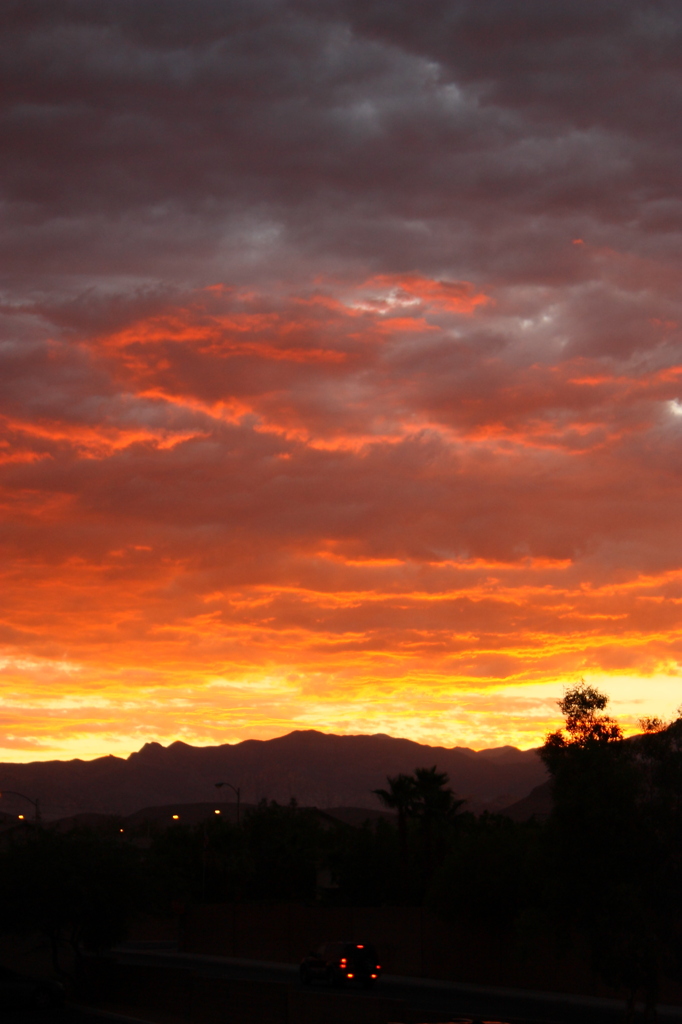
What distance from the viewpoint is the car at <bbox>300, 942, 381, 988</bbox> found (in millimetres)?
43062

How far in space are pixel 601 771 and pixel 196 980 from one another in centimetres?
1165

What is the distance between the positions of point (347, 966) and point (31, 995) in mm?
13275

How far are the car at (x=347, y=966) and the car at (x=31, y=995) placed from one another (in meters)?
12.0

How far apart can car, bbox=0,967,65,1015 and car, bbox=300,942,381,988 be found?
1199 cm

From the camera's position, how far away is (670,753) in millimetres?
25328

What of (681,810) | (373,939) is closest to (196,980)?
(681,810)

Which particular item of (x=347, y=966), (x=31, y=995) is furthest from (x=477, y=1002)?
(x=31, y=995)

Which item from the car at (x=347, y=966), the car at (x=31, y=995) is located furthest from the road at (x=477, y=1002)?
the car at (x=31, y=995)

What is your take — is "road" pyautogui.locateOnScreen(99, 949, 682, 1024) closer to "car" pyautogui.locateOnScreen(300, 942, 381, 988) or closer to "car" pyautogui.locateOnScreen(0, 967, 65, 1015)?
"car" pyautogui.locateOnScreen(300, 942, 381, 988)

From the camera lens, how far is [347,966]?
43.2 m

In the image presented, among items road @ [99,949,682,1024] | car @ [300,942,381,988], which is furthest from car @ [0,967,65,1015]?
car @ [300,942,381,988]

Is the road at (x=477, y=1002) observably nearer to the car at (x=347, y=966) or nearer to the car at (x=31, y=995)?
the car at (x=347, y=966)

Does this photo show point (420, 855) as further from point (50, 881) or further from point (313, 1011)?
point (313, 1011)

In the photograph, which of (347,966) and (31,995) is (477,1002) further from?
(31,995)
